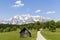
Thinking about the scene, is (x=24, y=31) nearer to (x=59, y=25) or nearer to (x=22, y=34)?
(x=22, y=34)

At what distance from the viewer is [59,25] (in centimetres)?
17850

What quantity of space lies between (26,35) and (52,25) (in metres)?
63.0

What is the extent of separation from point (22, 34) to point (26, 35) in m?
2.66

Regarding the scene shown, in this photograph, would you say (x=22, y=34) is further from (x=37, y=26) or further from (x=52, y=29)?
(x=37, y=26)

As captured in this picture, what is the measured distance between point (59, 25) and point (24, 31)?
88.2m

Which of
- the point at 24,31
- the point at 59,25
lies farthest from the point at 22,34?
the point at 59,25

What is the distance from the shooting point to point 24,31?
96438 millimetres

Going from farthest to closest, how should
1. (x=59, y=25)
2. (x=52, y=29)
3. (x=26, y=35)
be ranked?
(x=59, y=25) < (x=52, y=29) < (x=26, y=35)

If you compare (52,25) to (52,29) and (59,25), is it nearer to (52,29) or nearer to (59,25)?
(52,29)

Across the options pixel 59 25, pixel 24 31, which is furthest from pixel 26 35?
pixel 59 25

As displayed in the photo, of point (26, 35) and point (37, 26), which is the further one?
point (37, 26)

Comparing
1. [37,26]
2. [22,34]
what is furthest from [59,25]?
[22,34]

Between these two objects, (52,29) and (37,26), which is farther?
(37,26)

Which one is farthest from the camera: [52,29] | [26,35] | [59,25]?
[59,25]
